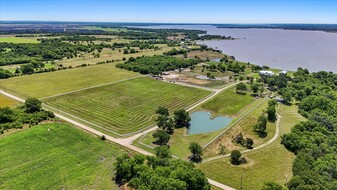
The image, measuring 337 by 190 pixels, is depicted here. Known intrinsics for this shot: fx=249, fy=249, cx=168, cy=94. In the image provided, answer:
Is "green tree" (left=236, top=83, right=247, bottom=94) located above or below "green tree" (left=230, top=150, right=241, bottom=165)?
above

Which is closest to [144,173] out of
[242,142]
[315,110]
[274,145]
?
[242,142]

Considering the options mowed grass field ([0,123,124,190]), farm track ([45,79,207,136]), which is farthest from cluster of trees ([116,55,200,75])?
mowed grass field ([0,123,124,190])

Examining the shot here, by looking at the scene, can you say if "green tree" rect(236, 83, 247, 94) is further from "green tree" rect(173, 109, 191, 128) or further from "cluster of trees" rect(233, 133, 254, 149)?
"cluster of trees" rect(233, 133, 254, 149)

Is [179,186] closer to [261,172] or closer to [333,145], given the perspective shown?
[261,172]

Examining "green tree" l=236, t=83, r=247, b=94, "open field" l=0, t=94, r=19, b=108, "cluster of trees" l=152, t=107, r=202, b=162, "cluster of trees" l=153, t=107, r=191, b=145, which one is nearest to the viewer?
"cluster of trees" l=152, t=107, r=202, b=162

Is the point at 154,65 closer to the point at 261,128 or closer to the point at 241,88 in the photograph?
the point at 241,88

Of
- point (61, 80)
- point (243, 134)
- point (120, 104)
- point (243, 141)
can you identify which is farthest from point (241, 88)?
point (61, 80)

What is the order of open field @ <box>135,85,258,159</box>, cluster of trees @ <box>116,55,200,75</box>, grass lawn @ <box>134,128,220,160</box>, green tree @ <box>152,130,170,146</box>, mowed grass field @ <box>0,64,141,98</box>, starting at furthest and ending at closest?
cluster of trees @ <box>116,55,200,75</box>, mowed grass field @ <box>0,64,141,98</box>, green tree @ <box>152,130,170,146</box>, open field @ <box>135,85,258,159</box>, grass lawn @ <box>134,128,220,160</box>
